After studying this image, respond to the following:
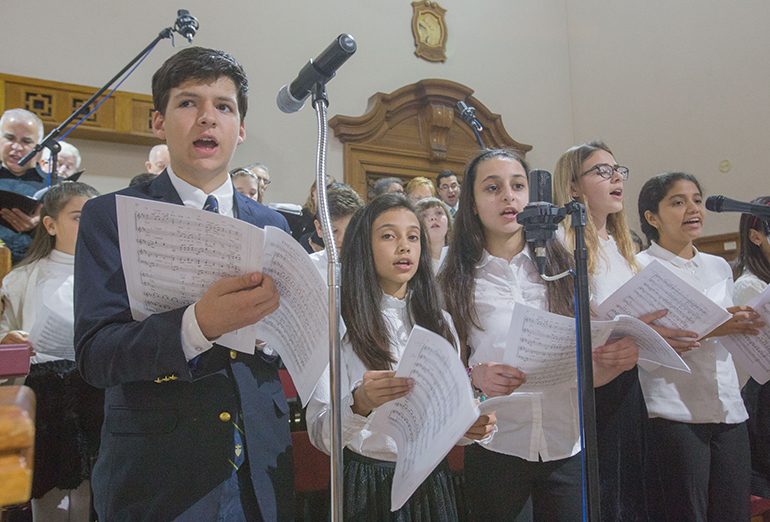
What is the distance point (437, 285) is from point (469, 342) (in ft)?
0.62

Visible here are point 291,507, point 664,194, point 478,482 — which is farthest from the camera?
point 664,194

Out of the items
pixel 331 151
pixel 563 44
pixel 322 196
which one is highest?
pixel 563 44

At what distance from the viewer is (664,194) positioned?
2.04 meters

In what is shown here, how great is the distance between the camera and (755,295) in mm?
2012

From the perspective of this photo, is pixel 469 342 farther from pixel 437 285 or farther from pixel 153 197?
pixel 153 197

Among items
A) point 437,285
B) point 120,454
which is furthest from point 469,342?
point 120,454

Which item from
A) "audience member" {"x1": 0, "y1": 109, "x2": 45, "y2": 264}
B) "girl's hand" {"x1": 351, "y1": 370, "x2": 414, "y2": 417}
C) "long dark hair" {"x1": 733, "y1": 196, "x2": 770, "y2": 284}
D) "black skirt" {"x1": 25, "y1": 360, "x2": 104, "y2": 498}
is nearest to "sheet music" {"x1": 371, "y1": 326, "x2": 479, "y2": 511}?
"girl's hand" {"x1": 351, "y1": 370, "x2": 414, "y2": 417}

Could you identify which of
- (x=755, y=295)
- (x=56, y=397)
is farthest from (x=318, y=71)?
(x=755, y=295)

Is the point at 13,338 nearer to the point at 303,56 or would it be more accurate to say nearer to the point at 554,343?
the point at 554,343

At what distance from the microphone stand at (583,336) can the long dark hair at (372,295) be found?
36 centimetres

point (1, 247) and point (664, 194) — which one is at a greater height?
point (664, 194)

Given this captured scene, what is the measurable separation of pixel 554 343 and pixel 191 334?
0.75m

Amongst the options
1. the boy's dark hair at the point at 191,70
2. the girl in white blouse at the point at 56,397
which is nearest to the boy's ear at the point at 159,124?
the boy's dark hair at the point at 191,70

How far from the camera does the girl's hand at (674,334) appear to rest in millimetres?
1409
